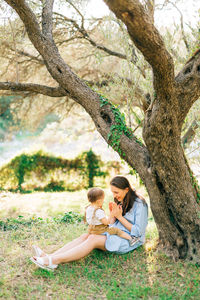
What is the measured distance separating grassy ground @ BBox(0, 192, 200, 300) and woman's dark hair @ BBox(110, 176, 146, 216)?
2.18 ft

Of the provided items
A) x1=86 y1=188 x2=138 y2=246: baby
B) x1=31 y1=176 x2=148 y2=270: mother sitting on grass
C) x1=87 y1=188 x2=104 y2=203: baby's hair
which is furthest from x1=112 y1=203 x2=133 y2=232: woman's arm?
x1=87 y1=188 x2=104 y2=203: baby's hair

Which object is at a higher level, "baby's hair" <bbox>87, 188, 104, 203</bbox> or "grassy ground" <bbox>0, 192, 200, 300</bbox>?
"baby's hair" <bbox>87, 188, 104, 203</bbox>

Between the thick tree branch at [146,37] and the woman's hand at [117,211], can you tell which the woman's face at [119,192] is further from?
the thick tree branch at [146,37]

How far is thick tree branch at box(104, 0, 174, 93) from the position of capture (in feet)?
8.60

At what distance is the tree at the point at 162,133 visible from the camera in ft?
10.9

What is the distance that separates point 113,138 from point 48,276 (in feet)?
6.59

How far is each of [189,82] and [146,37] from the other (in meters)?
0.95

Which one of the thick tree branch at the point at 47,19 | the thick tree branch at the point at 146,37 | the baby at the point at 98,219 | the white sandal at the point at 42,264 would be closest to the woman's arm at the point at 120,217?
the baby at the point at 98,219

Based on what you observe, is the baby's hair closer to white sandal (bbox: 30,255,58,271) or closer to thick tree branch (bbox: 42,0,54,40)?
white sandal (bbox: 30,255,58,271)

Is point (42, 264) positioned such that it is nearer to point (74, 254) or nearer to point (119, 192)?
point (74, 254)

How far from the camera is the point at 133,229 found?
398 cm

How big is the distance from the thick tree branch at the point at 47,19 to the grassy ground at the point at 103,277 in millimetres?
3449

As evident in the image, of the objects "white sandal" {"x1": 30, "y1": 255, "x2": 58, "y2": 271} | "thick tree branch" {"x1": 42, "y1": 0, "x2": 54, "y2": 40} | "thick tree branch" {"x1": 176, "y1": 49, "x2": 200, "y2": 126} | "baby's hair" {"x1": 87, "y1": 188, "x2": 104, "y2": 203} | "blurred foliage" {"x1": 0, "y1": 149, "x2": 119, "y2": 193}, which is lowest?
"white sandal" {"x1": 30, "y1": 255, "x2": 58, "y2": 271}

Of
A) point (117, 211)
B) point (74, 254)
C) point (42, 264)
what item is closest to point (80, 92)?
point (117, 211)
